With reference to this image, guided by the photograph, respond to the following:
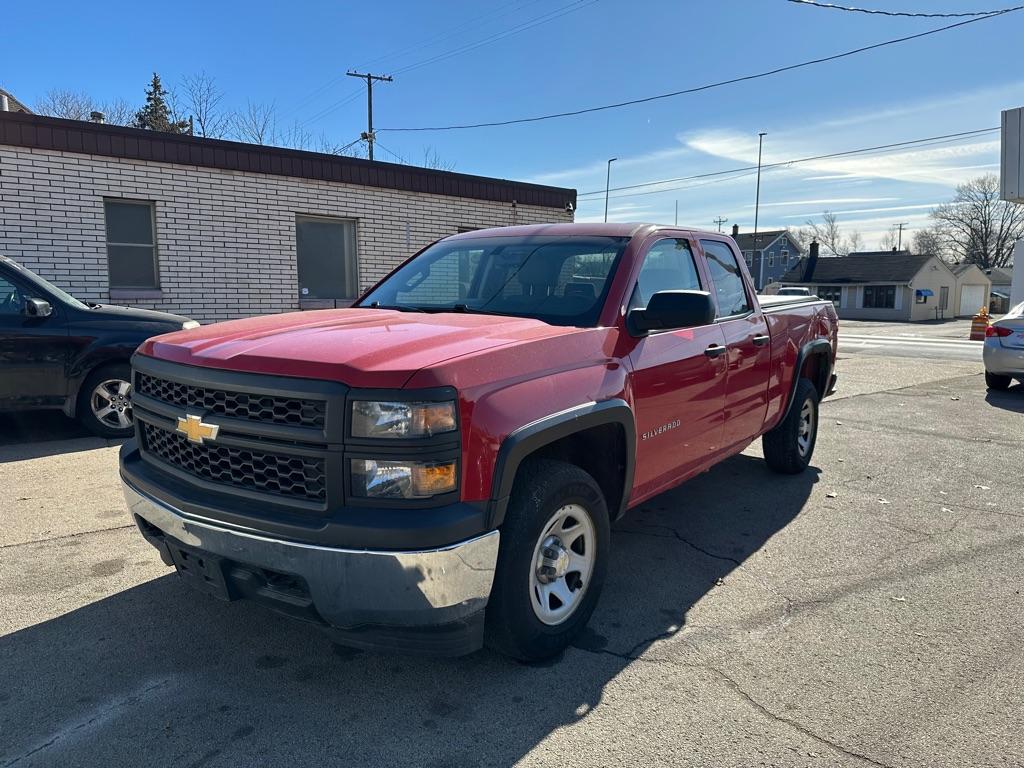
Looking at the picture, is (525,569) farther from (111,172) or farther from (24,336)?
(111,172)

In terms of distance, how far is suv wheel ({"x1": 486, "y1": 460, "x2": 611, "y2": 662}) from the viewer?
2.82 m

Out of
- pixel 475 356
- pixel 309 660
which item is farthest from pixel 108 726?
pixel 475 356

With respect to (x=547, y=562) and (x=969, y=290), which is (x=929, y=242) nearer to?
(x=969, y=290)

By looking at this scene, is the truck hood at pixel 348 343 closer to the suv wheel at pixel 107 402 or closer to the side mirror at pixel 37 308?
the side mirror at pixel 37 308

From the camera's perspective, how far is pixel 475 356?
2713 millimetres

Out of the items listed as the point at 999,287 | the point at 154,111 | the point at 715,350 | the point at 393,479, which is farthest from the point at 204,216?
the point at 999,287

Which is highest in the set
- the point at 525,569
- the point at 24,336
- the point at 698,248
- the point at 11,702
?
the point at 698,248

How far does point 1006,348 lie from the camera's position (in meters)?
11.0

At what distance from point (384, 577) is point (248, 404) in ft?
2.74

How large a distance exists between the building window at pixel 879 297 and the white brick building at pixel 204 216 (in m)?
48.0

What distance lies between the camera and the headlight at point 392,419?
2.51 m

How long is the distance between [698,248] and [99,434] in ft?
19.1


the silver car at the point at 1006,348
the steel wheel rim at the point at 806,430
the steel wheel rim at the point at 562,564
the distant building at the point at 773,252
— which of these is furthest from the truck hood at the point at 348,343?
the distant building at the point at 773,252

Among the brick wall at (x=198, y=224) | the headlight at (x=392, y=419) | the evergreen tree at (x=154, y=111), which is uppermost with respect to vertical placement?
the evergreen tree at (x=154, y=111)
